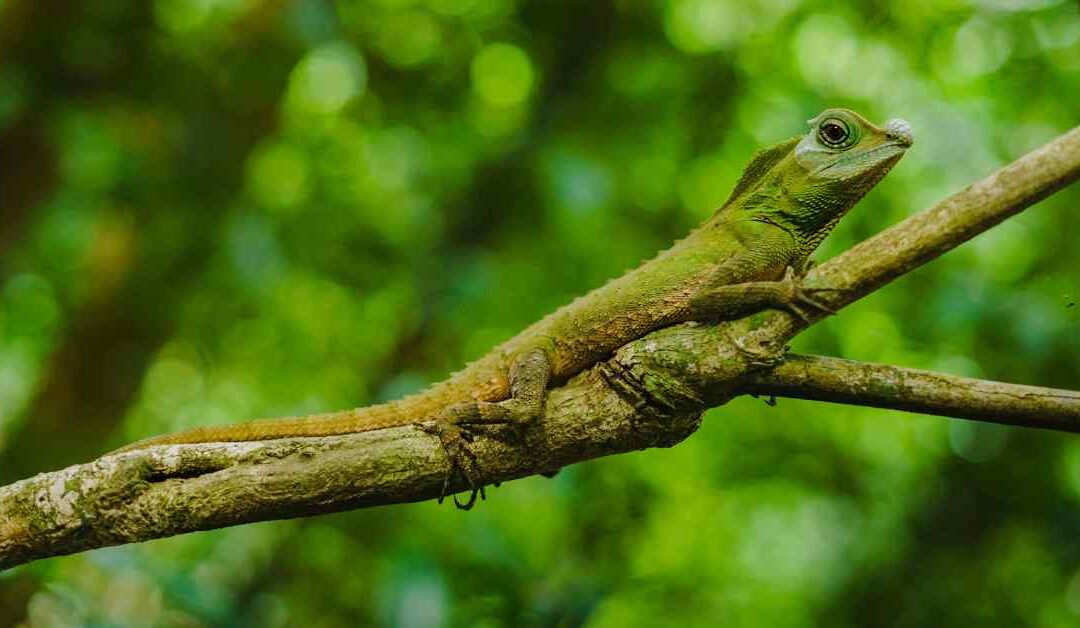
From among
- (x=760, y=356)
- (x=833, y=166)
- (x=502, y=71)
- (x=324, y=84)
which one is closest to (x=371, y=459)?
A: (x=760, y=356)

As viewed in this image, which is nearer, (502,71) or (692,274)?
(692,274)

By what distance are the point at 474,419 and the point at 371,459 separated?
42cm

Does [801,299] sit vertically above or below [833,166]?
below

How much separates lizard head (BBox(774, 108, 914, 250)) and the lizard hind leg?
1216mm

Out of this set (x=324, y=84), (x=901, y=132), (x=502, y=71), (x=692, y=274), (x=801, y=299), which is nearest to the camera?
(x=801, y=299)

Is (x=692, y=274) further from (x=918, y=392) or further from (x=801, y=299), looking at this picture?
(x=918, y=392)

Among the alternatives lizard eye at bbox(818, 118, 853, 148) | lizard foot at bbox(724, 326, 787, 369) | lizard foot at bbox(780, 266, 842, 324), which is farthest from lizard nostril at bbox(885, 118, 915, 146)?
lizard foot at bbox(724, 326, 787, 369)

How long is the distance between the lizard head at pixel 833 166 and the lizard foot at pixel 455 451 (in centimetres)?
159

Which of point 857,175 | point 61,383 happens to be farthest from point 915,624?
point 61,383

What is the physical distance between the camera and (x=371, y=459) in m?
2.94

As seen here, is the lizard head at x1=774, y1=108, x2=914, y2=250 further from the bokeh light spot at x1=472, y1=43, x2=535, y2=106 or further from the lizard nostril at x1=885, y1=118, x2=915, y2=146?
the bokeh light spot at x1=472, y1=43, x2=535, y2=106

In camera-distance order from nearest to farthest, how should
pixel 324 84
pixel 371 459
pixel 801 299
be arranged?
pixel 371 459 < pixel 801 299 < pixel 324 84

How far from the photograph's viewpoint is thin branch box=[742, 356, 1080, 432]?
2.60 m

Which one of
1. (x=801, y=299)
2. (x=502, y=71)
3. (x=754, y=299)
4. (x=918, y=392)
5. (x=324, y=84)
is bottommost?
(x=918, y=392)
